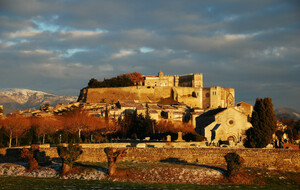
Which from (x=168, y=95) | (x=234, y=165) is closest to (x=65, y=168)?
(x=234, y=165)

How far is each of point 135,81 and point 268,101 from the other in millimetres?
96537

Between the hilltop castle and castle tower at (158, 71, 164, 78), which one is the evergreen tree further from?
castle tower at (158, 71, 164, 78)

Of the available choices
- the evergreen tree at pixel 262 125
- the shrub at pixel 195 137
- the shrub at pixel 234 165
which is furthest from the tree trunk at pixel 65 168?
the evergreen tree at pixel 262 125

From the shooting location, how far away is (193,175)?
2522 cm

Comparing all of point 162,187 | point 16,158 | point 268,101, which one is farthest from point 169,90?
point 162,187

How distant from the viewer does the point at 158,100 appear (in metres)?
118

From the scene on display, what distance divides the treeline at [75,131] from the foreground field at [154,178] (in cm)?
1233

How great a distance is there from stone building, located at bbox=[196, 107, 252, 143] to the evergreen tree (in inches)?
70.2

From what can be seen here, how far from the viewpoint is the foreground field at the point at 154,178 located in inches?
912

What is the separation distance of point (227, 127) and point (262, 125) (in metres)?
4.84

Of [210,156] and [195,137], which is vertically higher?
[195,137]

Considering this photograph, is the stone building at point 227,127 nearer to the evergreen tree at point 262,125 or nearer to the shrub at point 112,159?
the evergreen tree at point 262,125

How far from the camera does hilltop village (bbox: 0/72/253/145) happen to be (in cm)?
8422

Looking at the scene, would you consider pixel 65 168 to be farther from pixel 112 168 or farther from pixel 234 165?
pixel 234 165
